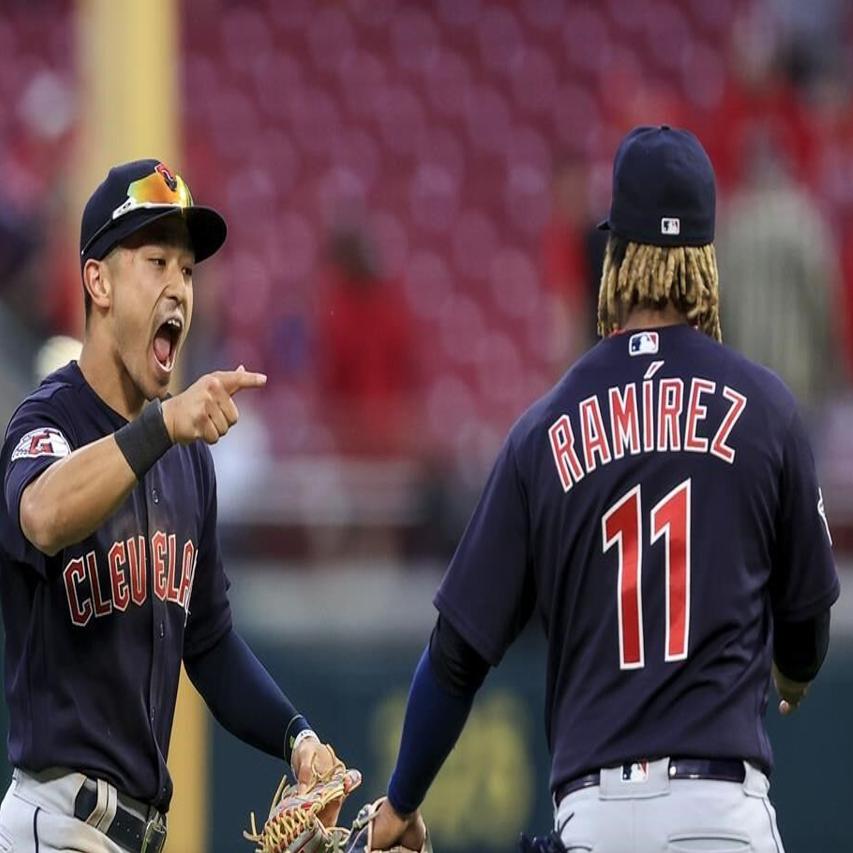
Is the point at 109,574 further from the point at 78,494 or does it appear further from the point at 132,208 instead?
the point at 132,208

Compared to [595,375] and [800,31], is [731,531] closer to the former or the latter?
[595,375]

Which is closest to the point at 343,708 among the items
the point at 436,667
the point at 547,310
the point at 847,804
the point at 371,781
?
the point at 371,781

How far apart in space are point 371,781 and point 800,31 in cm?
550

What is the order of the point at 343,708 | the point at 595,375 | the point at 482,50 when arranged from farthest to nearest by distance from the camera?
the point at 482,50 < the point at 343,708 < the point at 595,375

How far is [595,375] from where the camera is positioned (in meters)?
3.76

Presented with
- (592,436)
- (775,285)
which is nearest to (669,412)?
(592,436)

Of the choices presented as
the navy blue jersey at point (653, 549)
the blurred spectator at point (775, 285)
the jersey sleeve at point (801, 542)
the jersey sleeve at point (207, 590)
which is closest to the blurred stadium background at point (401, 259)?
the blurred spectator at point (775, 285)

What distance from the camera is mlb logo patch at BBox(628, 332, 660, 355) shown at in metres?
3.75

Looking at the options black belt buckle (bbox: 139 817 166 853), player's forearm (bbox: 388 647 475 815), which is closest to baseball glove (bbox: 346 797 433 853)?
player's forearm (bbox: 388 647 475 815)

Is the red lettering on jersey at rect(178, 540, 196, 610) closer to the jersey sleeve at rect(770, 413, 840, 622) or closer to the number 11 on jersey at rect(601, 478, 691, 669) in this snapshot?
the number 11 on jersey at rect(601, 478, 691, 669)

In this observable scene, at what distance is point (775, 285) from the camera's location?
8617mm

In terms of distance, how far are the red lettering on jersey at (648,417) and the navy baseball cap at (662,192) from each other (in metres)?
0.28

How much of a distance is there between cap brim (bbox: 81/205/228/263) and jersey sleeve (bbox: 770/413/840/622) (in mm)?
1186

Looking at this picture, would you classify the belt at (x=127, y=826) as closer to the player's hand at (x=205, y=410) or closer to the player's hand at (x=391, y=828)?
the player's hand at (x=391, y=828)
